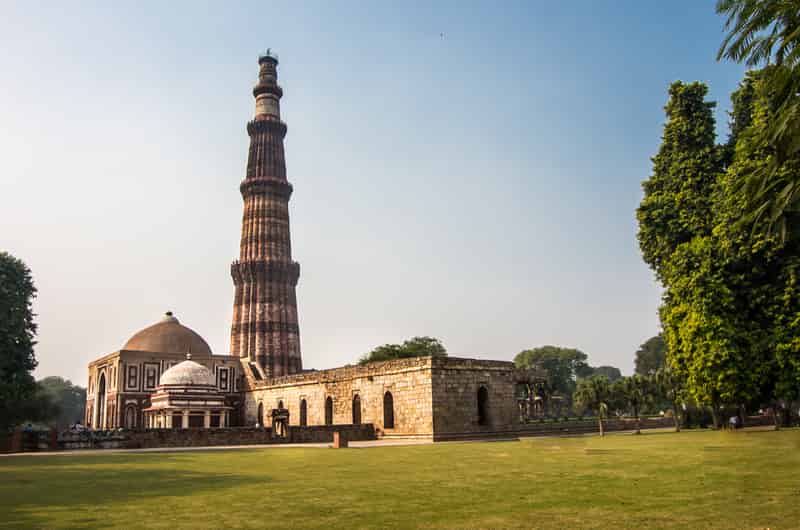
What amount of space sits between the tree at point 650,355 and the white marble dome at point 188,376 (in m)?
70.0

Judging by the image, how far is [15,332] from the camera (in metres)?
32.1

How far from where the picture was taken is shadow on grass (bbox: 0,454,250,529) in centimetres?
702

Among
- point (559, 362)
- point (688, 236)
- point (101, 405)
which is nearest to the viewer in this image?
point (688, 236)

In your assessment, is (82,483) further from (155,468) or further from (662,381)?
(662,381)

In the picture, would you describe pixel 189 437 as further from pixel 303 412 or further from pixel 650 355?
pixel 650 355

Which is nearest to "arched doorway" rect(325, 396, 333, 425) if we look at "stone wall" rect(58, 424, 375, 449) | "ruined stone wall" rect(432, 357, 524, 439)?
"stone wall" rect(58, 424, 375, 449)

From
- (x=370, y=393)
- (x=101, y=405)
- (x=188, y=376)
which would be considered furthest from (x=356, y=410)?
(x=101, y=405)

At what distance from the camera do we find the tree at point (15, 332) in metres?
31.3

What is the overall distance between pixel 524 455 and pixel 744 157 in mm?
12562

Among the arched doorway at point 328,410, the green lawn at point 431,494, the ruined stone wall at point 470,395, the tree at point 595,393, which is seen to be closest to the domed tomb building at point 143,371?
the arched doorway at point 328,410

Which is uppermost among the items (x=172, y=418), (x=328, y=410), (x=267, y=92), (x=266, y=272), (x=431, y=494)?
(x=267, y=92)

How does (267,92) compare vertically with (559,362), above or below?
above

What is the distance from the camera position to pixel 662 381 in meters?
36.3

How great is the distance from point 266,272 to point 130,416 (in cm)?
1385
